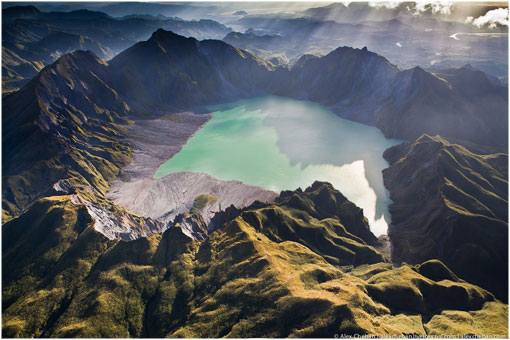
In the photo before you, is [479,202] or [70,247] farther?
[479,202]

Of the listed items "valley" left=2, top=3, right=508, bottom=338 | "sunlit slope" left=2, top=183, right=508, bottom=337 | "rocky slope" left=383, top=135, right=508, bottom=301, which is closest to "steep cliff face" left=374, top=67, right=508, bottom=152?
"valley" left=2, top=3, right=508, bottom=338

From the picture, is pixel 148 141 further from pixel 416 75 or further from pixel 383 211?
pixel 416 75

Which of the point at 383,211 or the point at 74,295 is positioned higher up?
the point at 74,295

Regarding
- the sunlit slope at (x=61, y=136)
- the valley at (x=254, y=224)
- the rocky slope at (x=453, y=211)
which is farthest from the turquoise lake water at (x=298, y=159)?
the sunlit slope at (x=61, y=136)

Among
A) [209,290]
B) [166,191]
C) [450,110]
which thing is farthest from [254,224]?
[450,110]

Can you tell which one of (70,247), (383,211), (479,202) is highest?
(70,247)

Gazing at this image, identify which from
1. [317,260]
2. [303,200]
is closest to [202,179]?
[303,200]
